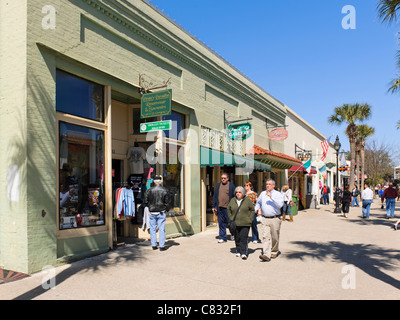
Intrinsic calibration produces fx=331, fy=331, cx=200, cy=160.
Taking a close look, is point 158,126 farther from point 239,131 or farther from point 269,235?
point 239,131

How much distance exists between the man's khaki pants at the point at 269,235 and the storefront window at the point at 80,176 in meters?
3.69

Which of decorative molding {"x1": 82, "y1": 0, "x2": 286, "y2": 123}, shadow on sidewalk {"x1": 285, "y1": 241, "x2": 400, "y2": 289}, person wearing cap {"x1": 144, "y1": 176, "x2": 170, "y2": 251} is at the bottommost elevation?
shadow on sidewalk {"x1": 285, "y1": 241, "x2": 400, "y2": 289}

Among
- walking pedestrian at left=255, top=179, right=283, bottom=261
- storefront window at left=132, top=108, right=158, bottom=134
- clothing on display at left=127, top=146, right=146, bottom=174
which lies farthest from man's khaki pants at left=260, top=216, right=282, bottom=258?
storefront window at left=132, top=108, right=158, bottom=134

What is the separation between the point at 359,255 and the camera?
7715 millimetres

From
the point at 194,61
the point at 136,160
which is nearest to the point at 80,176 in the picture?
the point at 136,160

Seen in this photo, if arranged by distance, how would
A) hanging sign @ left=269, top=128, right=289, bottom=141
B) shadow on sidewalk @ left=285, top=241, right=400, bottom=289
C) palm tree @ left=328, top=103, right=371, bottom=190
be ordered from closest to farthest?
shadow on sidewalk @ left=285, top=241, right=400, bottom=289 < hanging sign @ left=269, top=128, right=289, bottom=141 < palm tree @ left=328, top=103, right=371, bottom=190

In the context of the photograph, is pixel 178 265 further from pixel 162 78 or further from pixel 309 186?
pixel 309 186

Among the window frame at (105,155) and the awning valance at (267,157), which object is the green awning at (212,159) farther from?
the window frame at (105,155)

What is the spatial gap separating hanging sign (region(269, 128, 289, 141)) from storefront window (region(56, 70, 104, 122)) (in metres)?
11.7

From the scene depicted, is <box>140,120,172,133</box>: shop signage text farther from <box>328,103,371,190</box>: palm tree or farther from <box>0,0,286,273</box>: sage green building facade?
<box>328,103,371,190</box>: palm tree

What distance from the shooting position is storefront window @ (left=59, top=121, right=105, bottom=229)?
6.87m

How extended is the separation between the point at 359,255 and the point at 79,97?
24.1ft

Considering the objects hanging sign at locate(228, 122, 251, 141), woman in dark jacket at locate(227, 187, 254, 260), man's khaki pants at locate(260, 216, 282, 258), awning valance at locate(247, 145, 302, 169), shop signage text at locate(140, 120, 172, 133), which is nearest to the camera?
man's khaki pants at locate(260, 216, 282, 258)
